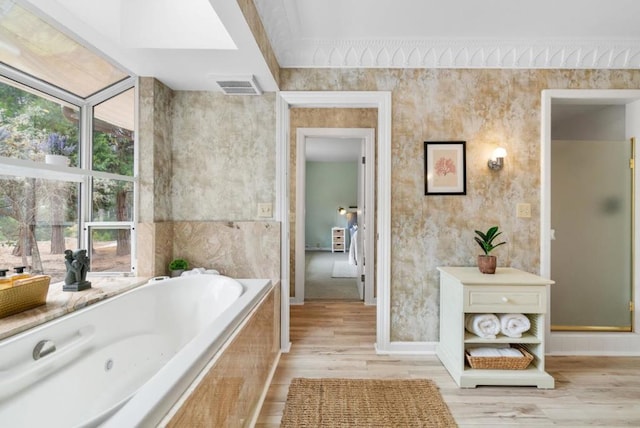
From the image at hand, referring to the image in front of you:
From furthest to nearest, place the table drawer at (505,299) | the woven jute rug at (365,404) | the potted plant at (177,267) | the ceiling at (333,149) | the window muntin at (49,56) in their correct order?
the ceiling at (333,149), the potted plant at (177,267), the table drawer at (505,299), the woven jute rug at (365,404), the window muntin at (49,56)

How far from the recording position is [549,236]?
2.45 meters

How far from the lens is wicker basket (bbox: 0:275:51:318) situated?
1359mm

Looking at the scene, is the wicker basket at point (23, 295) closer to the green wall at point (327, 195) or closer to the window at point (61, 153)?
the window at point (61, 153)

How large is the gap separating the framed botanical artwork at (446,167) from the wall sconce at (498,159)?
198 mm

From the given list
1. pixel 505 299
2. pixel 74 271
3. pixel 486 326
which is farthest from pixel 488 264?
pixel 74 271

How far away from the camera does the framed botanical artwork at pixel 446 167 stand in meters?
2.45

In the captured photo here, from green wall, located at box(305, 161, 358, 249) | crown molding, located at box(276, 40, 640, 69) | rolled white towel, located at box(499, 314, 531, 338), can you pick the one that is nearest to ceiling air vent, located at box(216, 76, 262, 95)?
crown molding, located at box(276, 40, 640, 69)

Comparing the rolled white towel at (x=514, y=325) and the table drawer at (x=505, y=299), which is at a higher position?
the table drawer at (x=505, y=299)

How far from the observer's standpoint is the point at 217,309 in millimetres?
2014

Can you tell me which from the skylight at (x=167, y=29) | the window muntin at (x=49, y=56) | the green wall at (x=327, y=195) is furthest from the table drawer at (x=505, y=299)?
the green wall at (x=327, y=195)

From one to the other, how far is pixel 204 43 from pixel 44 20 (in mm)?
789

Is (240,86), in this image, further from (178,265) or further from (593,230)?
(593,230)

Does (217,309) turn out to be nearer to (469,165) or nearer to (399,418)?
(399,418)

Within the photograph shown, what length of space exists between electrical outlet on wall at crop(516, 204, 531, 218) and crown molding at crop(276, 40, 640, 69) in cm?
109
